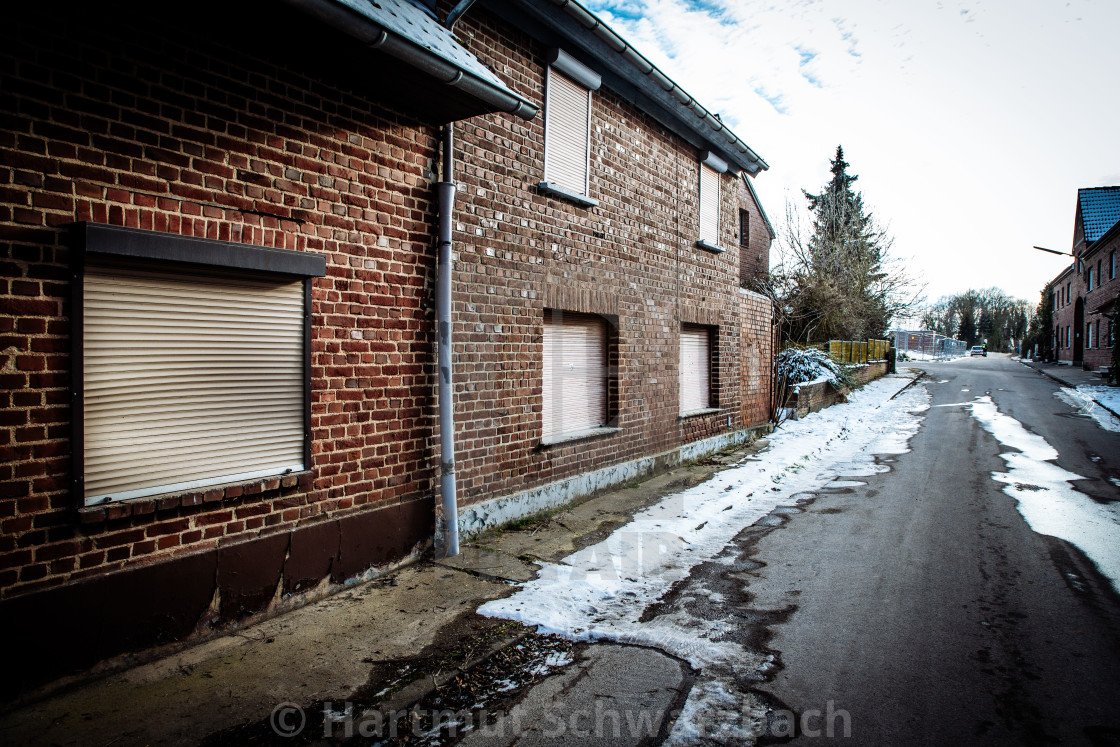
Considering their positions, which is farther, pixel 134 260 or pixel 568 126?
pixel 568 126

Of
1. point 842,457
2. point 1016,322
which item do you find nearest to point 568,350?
point 842,457

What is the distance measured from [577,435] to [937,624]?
3.93 metres

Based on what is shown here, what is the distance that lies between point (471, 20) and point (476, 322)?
282 centimetres

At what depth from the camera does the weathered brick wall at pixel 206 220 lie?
2930 mm

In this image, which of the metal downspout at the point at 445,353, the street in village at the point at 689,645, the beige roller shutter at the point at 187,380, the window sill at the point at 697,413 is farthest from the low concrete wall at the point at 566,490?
the beige roller shutter at the point at 187,380

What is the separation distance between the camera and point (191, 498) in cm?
354

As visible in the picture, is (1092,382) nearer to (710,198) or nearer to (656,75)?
(710,198)

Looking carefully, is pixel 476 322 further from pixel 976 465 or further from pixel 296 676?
pixel 976 465

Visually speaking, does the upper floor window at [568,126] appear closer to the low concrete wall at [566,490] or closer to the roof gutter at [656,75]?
the roof gutter at [656,75]

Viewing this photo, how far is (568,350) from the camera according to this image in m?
7.04

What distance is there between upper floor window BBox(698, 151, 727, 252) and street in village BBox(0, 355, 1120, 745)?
503 cm

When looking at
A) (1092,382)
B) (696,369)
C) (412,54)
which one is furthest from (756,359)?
(1092,382)

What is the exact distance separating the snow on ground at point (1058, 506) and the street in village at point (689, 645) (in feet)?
0.15

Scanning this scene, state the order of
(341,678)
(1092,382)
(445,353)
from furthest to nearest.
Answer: (1092,382), (445,353), (341,678)
